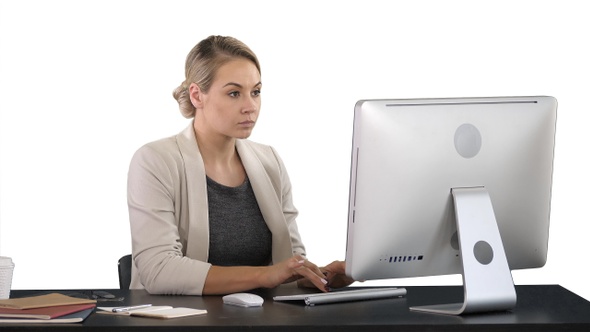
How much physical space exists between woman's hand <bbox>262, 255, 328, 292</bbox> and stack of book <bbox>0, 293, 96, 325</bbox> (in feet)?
2.03

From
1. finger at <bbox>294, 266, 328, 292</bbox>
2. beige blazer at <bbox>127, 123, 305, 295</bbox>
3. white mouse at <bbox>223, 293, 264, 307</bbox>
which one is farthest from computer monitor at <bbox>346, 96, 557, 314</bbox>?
beige blazer at <bbox>127, 123, 305, 295</bbox>

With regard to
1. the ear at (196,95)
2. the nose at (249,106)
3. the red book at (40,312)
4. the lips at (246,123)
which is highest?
the ear at (196,95)

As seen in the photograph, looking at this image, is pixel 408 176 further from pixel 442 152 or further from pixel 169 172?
pixel 169 172

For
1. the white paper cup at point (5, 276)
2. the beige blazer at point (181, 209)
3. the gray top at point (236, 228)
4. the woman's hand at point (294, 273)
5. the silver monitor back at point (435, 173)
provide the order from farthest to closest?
the gray top at point (236, 228)
the beige blazer at point (181, 209)
the woman's hand at point (294, 273)
the white paper cup at point (5, 276)
the silver monitor back at point (435, 173)

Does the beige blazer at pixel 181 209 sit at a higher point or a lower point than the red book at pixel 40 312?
higher

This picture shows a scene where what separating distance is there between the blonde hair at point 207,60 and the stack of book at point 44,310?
1136mm

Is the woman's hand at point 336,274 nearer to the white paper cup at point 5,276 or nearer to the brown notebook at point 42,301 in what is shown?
the brown notebook at point 42,301

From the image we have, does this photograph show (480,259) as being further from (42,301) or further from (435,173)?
(42,301)

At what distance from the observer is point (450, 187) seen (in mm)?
2877

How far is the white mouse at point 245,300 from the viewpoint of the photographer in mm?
2973

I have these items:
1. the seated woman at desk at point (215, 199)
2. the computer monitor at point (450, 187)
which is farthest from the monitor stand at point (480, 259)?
the seated woman at desk at point (215, 199)

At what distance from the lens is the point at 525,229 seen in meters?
3.04

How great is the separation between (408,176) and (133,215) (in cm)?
118

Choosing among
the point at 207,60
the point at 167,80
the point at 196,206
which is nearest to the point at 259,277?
the point at 196,206
